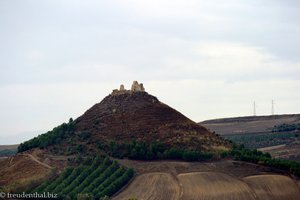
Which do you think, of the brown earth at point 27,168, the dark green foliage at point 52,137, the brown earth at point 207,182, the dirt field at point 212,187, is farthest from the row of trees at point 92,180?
the dark green foliage at point 52,137

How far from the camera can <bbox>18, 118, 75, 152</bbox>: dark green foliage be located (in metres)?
166

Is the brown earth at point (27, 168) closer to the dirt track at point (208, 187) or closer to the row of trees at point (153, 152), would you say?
the row of trees at point (153, 152)

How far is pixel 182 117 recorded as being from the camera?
17350 cm

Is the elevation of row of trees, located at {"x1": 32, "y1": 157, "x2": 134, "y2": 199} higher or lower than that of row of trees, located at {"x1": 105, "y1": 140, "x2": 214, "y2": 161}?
lower

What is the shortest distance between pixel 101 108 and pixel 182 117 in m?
21.3

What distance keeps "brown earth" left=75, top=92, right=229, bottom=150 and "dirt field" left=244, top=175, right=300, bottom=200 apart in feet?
68.7

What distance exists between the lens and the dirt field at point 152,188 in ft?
429

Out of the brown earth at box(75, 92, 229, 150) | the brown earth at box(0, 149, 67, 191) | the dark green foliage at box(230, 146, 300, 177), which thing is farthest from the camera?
the brown earth at box(75, 92, 229, 150)

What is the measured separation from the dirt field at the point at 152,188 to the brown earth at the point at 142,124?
1843 centimetres

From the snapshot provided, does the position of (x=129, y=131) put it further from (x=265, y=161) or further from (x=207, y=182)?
(x=265, y=161)

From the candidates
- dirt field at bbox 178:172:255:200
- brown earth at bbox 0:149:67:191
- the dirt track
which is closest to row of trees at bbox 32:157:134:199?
the dirt track

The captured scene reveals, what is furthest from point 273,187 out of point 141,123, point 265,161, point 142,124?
point 141,123

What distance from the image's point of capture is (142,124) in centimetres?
16638

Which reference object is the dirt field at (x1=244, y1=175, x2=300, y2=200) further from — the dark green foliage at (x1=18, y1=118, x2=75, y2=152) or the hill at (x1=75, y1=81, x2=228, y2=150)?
the dark green foliage at (x1=18, y1=118, x2=75, y2=152)
